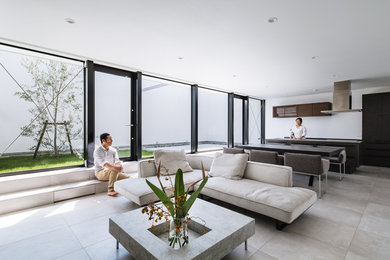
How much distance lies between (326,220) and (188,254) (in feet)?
7.14

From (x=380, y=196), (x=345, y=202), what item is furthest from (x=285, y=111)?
(x=345, y=202)

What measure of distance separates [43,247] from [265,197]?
2508 millimetres

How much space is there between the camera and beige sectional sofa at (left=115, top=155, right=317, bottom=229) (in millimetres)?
2248

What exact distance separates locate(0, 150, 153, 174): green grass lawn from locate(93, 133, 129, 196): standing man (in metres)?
0.67

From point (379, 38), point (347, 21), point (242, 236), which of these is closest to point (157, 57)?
point (347, 21)

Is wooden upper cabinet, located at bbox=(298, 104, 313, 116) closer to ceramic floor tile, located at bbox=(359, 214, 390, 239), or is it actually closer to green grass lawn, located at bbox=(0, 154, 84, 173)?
ceramic floor tile, located at bbox=(359, 214, 390, 239)

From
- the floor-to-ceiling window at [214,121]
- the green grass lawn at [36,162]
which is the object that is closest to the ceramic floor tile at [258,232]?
the green grass lawn at [36,162]

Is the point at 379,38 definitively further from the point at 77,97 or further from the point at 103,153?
the point at 77,97

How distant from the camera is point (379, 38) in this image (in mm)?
2883

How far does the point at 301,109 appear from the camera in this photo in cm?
763

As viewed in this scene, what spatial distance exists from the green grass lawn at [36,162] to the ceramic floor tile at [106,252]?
2.46 metres

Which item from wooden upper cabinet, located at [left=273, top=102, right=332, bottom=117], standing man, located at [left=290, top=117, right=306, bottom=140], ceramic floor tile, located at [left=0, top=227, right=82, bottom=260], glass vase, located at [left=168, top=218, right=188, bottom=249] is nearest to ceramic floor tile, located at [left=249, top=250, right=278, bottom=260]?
glass vase, located at [left=168, top=218, right=188, bottom=249]

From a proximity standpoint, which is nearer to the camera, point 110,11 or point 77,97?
point 110,11

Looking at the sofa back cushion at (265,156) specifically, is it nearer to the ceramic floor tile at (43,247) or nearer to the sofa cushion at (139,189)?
the sofa cushion at (139,189)
